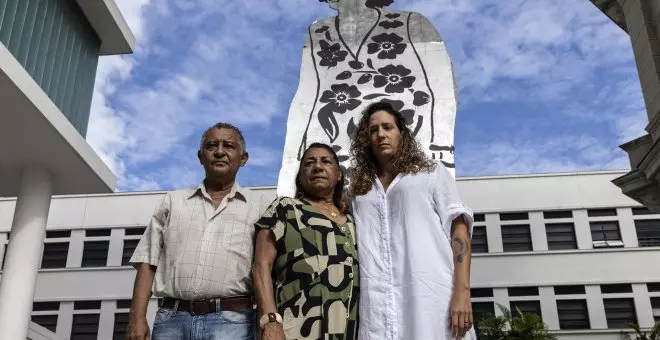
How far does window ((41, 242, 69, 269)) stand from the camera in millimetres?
26094

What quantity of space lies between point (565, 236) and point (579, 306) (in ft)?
8.77

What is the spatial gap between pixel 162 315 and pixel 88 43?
28.2 feet

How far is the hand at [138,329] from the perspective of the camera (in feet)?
9.20

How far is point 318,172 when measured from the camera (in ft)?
9.97

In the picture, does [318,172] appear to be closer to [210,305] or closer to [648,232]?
[210,305]

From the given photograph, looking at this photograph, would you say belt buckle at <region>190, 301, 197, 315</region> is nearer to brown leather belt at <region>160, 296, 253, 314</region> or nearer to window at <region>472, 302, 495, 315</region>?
brown leather belt at <region>160, 296, 253, 314</region>

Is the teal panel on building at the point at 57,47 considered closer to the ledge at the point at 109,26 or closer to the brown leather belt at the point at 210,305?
the ledge at the point at 109,26

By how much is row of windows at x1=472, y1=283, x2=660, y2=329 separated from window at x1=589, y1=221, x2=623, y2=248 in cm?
154

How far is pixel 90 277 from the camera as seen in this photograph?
25.5m

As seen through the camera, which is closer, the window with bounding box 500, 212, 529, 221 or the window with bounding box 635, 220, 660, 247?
the window with bounding box 635, 220, 660, 247

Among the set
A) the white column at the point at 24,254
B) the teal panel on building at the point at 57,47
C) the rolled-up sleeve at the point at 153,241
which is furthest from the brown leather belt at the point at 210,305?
the white column at the point at 24,254

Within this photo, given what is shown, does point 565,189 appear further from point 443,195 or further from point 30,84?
point 443,195

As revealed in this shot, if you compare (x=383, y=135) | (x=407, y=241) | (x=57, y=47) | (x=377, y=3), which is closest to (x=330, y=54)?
(x=377, y=3)

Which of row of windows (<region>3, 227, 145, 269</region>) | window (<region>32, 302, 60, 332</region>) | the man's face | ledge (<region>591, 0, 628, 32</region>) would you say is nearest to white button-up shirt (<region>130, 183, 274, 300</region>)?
the man's face
